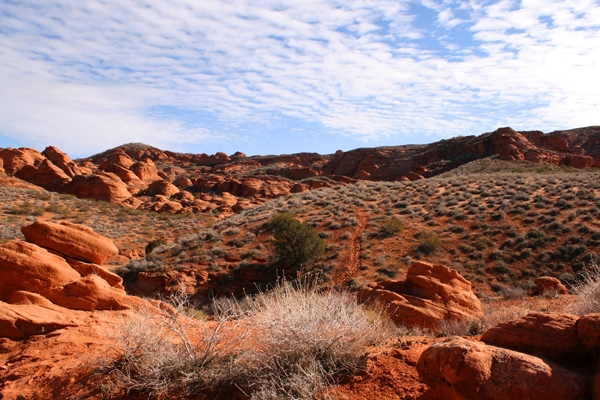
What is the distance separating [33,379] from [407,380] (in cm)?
443

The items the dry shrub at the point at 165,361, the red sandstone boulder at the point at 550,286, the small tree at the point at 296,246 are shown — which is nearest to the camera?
the dry shrub at the point at 165,361

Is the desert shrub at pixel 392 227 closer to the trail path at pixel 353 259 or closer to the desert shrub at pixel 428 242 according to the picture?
the trail path at pixel 353 259

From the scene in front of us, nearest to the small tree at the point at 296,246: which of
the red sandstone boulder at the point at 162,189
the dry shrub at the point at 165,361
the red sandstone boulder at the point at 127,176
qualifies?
the dry shrub at the point at 165,361

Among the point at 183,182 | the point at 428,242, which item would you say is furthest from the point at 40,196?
the point at 428,242

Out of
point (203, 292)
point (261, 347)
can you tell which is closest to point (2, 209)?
point (203, 292)

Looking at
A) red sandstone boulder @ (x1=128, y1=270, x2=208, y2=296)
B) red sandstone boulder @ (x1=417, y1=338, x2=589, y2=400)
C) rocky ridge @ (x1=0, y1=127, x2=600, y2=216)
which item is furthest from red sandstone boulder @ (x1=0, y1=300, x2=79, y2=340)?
rocky ridge @ (x1=0, y1=127, x2=600, y2=216)

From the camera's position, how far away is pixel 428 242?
18.3 m

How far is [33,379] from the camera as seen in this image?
483cm

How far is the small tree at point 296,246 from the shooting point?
1720 cm

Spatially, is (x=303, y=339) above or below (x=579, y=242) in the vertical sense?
above

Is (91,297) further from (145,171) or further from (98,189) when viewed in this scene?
(145,171)

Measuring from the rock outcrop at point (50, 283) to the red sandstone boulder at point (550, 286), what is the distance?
11.4 metres

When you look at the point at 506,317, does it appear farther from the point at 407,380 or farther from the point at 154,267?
the point at 154,267

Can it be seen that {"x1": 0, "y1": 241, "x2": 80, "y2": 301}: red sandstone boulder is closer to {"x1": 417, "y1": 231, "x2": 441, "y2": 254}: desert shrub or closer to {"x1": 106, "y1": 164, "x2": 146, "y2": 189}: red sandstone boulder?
{"x1": 417, "y1": 231, "x2": 441, "y2": 254}: desert shrub
